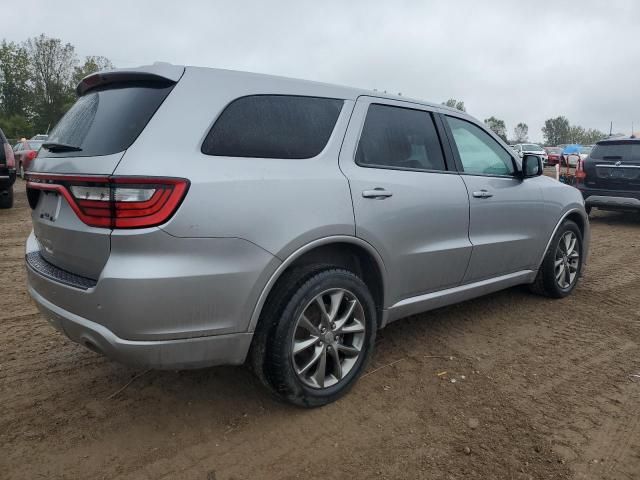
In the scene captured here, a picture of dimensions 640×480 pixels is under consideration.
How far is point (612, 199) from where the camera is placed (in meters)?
9.38

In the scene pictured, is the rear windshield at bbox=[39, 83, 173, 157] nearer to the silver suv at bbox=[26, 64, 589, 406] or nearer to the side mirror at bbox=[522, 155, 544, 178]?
the silver suv at bbox=[26, 64, 589, 406]

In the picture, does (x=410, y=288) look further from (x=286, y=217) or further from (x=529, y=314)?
(x=529, y=314)

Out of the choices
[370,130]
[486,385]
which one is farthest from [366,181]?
[486,385]

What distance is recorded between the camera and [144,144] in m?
2.34

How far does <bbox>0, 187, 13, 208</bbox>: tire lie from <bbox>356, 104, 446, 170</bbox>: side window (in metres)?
9.71

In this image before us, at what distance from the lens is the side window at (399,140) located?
3220 mm

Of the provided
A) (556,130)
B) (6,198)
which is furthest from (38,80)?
(556,130)

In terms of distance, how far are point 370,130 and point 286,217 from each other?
992 millimetres

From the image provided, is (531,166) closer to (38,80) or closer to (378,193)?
(378,193)

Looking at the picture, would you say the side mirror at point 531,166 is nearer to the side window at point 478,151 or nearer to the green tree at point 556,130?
the side window at point 478,151

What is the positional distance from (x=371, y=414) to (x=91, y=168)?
1.89 metres

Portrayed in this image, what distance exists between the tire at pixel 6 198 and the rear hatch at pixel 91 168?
9.02 metres

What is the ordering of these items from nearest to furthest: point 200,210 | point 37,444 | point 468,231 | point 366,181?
point 200,210 < point 37,444 < point 366,181 < point 468,231

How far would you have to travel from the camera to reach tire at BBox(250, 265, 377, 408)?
2662 mm
